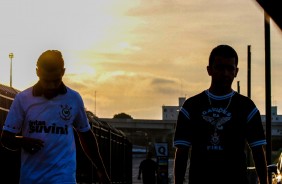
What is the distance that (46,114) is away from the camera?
6816 mm

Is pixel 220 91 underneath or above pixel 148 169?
underneath

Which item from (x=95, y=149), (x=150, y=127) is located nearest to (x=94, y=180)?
(x=95, y=149)

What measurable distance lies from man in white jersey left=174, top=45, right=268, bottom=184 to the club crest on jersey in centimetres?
83

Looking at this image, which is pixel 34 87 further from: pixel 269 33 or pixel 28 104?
pixel 269 33

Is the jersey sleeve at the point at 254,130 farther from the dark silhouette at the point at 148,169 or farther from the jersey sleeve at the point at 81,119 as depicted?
the dark silhouette at the point at 148,169

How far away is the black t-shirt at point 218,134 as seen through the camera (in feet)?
21.2

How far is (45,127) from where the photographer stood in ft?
22.2

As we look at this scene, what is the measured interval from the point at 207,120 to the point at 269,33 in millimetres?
22056

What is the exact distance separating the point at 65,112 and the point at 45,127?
209 millimetres

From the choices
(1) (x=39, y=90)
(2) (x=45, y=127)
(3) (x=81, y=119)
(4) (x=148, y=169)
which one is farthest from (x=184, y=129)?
(4) (x=148, y=169)

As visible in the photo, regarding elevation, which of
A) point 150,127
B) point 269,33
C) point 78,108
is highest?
point 150,127

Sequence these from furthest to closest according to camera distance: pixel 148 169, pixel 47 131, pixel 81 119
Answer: pixel 148 169
pixel 81 119
pixel 47 131

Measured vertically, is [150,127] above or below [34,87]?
above

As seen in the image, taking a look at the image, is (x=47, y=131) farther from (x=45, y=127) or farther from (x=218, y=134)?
(x=218, y=134)
